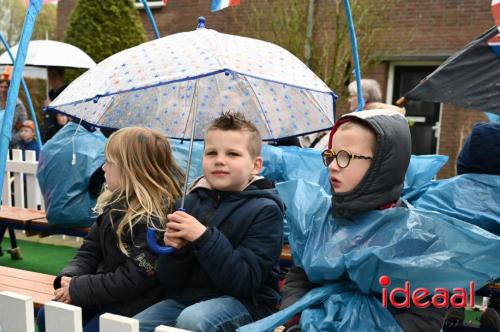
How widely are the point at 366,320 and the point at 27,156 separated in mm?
4707

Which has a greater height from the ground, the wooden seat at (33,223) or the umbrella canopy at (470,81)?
the umbrella canopy at (470,81)

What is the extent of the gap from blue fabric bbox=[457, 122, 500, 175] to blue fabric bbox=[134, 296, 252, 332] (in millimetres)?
1372

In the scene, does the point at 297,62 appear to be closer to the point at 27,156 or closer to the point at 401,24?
the point at 27,156

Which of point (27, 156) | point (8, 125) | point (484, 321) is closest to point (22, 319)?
point (8, 125)

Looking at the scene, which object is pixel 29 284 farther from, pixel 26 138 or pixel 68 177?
pixel 26 138

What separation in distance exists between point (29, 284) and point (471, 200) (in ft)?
7.67

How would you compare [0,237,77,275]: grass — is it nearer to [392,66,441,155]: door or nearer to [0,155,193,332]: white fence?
[0,155,193,332]: white fence

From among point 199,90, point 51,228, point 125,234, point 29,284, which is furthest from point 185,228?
point 51,228

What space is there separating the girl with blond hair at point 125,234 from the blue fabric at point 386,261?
849 millimetres

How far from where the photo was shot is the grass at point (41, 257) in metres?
5.10

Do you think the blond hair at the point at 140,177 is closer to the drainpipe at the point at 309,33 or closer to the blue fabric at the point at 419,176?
the blue fabric at the point at 419,176

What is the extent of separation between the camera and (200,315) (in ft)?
6.48

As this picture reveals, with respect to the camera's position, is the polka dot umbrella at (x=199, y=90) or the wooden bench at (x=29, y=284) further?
the wooden bench at (x=29, y=284)

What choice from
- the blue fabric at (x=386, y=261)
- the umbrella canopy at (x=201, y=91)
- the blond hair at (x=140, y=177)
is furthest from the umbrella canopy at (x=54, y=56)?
the blue fabric at (x=386, y=261)
